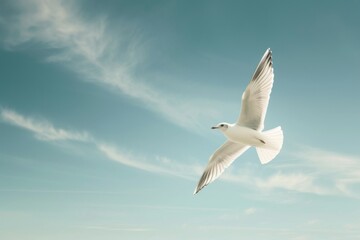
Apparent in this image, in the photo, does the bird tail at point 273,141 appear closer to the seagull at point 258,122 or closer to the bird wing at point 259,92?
the seagull at point 258,122

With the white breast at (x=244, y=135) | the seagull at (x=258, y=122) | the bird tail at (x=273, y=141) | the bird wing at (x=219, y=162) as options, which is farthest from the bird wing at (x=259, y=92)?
the bird wing at (x=219, y=162)

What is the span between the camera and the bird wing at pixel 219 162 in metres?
15.0

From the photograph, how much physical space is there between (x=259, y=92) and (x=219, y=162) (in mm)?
3394

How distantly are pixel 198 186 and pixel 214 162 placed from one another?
0.89 m

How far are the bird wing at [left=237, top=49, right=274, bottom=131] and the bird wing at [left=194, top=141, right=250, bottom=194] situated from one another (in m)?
2.07

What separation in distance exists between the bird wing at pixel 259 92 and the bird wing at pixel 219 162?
2071 mm

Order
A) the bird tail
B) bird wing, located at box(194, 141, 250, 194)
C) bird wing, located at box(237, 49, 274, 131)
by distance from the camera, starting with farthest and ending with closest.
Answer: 1. bird wing, located at box(194, 141, 250, 194)
2. the bird tail
3. bird wing, located at box(237, 49, 274, 131)

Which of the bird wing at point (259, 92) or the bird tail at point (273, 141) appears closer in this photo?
the bird wing at point (259, 92)

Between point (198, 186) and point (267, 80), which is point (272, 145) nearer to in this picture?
point (267, 80)

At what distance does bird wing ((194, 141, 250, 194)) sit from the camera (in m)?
15.0

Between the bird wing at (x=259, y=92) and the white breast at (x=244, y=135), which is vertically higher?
the bird wing at (x=259, y=92)

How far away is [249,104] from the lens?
41.9 ft

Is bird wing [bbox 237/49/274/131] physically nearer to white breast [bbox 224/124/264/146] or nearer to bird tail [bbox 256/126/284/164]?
white breast [bbox 224/124/264/146]

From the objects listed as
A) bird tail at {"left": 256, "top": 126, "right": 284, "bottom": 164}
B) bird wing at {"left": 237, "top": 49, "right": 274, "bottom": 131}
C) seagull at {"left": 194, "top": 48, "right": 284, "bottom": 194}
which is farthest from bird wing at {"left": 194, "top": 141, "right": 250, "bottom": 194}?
bird wing at {"left": 237, "top": 49, "right": 274, "bottom": 131}
